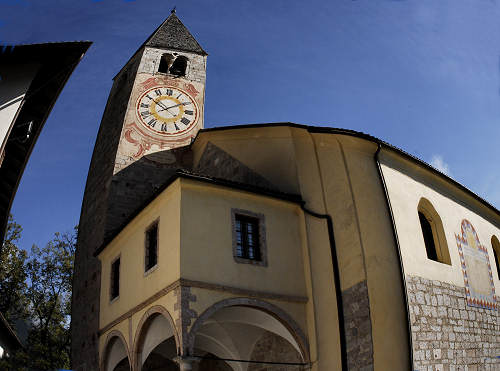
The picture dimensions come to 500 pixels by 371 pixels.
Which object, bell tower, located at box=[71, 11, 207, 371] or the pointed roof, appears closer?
bell tower, located at box=[71, 11, 207, 371]

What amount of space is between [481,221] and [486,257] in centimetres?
128

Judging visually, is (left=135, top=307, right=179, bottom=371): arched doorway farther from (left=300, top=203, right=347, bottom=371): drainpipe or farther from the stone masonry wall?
the stone masonry wall

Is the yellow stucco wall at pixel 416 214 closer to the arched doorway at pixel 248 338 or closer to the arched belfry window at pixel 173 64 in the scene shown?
Result: the arched doorway at pixel 248 338

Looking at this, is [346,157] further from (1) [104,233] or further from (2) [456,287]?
(1) [104,233]

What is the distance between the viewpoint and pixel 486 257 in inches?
526

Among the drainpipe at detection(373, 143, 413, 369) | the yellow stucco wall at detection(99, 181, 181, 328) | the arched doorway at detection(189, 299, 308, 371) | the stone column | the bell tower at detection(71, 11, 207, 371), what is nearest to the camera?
the stone column

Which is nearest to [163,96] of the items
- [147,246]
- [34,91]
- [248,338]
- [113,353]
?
[147,246]

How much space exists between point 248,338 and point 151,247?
11.0 feet

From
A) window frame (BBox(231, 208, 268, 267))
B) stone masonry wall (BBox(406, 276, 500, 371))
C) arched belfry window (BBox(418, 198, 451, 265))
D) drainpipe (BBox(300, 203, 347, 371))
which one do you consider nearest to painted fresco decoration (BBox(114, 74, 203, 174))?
window frame (BBox(231, 208, 268, 267))

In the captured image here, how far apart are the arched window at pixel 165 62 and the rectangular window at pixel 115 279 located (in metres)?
8.91

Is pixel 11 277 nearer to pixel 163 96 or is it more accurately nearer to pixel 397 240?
pixel 163 96

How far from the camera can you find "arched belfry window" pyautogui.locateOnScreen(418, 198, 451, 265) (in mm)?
11898

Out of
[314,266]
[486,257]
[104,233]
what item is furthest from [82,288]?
[486,257]

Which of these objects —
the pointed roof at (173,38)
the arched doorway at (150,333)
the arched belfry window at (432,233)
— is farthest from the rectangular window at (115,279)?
the pointed roof at (173,38)
